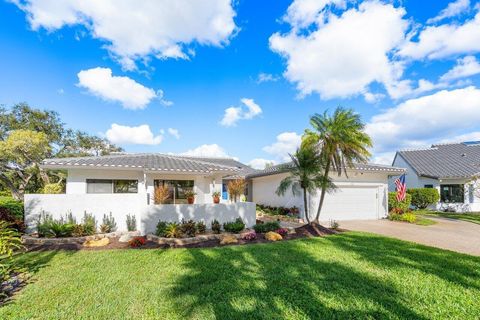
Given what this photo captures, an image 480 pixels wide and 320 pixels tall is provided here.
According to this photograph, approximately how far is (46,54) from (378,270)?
57.2ft

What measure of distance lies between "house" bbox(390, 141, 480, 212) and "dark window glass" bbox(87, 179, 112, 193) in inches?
1013

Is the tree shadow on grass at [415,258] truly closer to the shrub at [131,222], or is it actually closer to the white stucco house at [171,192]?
the white stucco house at [171,192]

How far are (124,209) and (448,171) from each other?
94.9 feet

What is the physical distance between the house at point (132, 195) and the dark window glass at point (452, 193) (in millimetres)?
22490

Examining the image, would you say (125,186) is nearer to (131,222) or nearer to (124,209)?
(124,209)

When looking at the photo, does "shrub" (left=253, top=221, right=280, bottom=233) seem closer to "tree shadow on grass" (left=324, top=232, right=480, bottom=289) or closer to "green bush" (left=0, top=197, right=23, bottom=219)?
"tree shadow on grass" (left=324, top=232, right=480, bottom=289)

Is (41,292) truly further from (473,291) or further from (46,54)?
(46,54)

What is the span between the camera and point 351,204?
56.5 ft

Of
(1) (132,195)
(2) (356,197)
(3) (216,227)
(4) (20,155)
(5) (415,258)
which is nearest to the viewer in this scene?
(5) (415,258)

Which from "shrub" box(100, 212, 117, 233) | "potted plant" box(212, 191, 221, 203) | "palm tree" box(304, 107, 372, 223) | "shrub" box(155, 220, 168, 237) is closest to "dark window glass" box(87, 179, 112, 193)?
"shrub" box(100, 212, 117, 233)

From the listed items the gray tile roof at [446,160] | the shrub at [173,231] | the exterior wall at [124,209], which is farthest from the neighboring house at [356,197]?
the gray tile roof at [446,160]

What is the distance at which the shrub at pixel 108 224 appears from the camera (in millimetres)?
10609

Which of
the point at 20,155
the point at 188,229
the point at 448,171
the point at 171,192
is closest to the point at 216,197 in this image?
the point at 171,192

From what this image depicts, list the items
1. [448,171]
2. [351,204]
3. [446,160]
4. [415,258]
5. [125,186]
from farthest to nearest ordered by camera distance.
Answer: [446,160], [448,171], [351,204], [125,186], [415,258]
